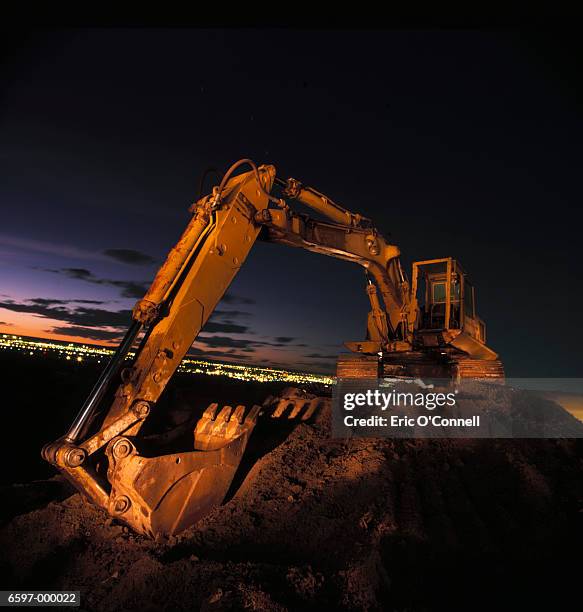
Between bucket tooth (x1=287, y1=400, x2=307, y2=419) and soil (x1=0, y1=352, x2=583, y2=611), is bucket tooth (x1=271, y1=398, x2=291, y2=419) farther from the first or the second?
soil (x1=0, y1=352, x2=583, y2=611)

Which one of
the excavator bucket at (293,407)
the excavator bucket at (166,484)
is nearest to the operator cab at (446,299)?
the excavator bucket at (293,407)

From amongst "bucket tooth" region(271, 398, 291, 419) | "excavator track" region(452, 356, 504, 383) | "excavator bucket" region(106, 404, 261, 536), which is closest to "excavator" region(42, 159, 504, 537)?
"excavator bucket" region(106, 404, 261, 536)

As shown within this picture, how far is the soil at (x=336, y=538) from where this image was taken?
12.3ft

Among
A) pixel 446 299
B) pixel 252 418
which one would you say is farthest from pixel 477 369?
pixel 252 418

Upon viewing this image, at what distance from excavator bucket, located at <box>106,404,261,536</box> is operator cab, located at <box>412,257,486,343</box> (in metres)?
6.24

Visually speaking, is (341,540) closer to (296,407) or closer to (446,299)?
(296,407)

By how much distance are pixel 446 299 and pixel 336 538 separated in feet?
21.9

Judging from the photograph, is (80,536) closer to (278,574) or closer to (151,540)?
(151,540)

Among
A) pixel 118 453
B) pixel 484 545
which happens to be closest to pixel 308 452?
pixel 484 545

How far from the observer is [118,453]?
4.28 meters

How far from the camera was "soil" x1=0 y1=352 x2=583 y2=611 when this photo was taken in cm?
375

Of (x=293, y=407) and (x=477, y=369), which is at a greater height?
(x=477, y=369)

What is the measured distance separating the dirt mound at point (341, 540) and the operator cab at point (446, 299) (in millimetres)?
3748

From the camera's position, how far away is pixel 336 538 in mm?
4785
